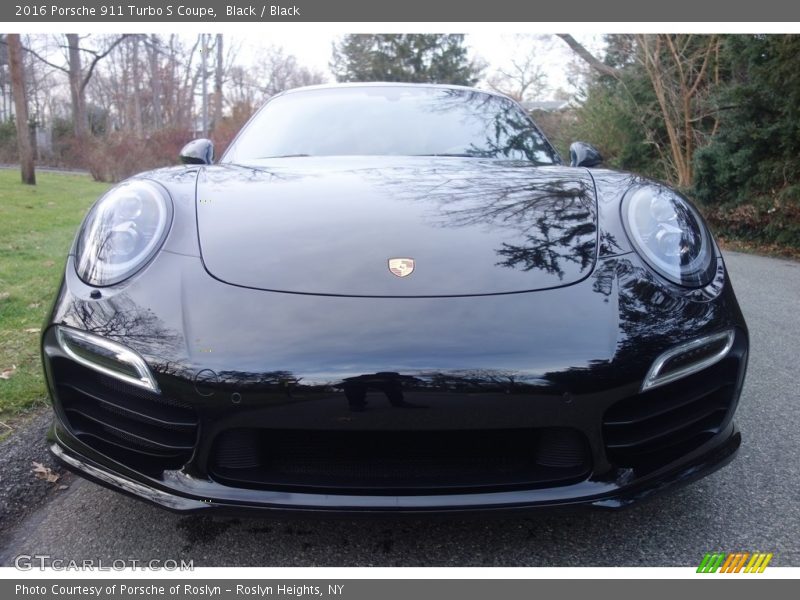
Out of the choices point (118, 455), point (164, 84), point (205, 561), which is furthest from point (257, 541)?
point (164, 84)

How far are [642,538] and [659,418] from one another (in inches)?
15.1

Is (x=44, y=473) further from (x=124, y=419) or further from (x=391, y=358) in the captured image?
(x=391, y=358)

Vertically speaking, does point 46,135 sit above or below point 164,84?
below

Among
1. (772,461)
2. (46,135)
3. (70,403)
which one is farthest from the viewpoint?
(46,135)

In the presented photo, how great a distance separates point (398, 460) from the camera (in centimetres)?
144

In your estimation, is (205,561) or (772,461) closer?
(205,561)

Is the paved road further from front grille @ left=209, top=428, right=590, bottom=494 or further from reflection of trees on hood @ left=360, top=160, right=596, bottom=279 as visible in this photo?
reflection of trees on hood @ left=360, top=160, right=596, bottom=279

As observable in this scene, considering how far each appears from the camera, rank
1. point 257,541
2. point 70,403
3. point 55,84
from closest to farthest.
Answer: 1. point 70,403
2. point 257,541
3. point 55,84

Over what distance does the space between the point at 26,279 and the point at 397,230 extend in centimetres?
383

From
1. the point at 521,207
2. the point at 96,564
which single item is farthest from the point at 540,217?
the point at 96,564

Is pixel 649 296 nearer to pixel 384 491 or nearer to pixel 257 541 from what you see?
pixel 384 491

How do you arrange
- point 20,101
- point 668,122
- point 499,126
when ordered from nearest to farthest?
point 499,126 < point 668,122 < point 20,101

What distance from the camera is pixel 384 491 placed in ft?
4.60

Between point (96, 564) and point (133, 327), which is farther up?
point (133, 327)
